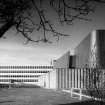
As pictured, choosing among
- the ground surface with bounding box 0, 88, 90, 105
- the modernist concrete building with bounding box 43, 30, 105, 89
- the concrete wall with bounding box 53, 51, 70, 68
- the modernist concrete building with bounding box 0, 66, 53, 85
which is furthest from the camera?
the modernist concrete building with bounding box 0, 66, 53, 85

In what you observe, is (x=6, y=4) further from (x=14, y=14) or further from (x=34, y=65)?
(x=34, y=65)

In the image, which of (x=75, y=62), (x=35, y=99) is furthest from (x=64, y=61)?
(x=35, y=99)

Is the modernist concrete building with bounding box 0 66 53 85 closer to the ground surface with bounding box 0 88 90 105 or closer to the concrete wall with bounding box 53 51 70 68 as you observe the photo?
the concrete wall with bounding box 53 51 70 68

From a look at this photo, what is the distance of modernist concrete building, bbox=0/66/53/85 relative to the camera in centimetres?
15962

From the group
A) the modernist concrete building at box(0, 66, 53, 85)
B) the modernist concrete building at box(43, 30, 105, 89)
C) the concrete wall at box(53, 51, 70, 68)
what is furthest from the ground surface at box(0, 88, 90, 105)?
the modernist concrete building at box(0, 66, 53, 85)

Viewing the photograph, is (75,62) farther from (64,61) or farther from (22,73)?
(22,73)

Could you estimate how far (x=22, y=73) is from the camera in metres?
161

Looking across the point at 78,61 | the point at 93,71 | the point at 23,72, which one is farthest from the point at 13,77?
the point at 93,71

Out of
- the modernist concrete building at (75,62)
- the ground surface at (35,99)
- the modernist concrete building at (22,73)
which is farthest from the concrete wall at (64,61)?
the ground surface at (35,99)

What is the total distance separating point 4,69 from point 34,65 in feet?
59.3

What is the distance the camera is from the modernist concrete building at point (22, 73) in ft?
524

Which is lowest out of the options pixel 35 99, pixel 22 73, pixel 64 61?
pixel 22 73

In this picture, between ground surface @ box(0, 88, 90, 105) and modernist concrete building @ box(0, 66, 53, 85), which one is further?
modernist concrete building @ box(0, 66, 53, 85)

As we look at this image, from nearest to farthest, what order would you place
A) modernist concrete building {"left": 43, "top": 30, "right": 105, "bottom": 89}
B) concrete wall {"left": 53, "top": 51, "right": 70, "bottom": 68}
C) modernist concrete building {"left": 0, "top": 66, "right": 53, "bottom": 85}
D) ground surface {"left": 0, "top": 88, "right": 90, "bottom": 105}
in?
ground surface {"left": 0, "top": 88, "right": 90, "bottom": 105}
modernist concrete building {"left": 43, "top": 30, "right": 105, "bottom": 89}
concrete wall {"left": 53, "top": 51, "right": 70, "bottom": 68}
modernist concrete building {"left": 0, "top": 66, "right": 53, "bottom": 85}
